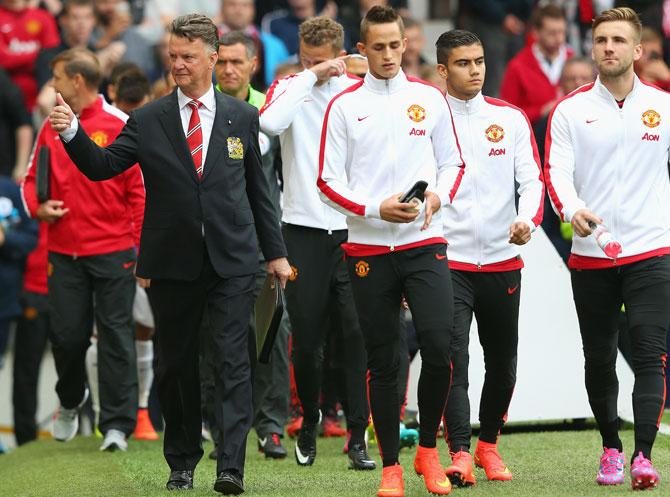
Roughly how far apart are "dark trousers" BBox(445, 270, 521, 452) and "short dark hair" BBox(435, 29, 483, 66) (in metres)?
1.20

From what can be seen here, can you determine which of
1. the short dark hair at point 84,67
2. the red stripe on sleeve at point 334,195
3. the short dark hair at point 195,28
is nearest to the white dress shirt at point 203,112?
the short dark hair at point 195,28

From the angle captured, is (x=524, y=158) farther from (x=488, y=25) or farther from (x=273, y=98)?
(x=488, y=25)

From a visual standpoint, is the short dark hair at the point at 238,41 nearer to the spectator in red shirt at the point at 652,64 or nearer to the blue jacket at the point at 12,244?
the blue jacket at the point at 12,244

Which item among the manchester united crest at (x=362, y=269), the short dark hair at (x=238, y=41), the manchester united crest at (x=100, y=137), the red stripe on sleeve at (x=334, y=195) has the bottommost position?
the manchester united crest at (x=362, y=269)

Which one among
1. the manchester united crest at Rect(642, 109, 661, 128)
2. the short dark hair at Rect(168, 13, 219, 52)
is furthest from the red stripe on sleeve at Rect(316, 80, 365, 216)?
the manchester united crest at Rect(642, 109, 661, 128)

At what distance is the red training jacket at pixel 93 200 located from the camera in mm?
9648

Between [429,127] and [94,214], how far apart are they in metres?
3.22

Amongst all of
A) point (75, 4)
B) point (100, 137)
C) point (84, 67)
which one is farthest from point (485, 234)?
point (75, 4)

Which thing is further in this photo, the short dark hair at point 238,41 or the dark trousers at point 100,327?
the dark trousers at point 100,327

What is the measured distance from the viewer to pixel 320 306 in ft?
28.4

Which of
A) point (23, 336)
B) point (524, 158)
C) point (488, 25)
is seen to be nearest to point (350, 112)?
point (524, 158)

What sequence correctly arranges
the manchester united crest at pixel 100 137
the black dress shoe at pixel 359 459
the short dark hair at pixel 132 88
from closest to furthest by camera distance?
the black dress shoe at pixel 359 459, the manchester united crest at pixel 100 137, the short dark hair at pixel 132 88

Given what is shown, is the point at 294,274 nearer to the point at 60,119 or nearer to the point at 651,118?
the point at 60,119

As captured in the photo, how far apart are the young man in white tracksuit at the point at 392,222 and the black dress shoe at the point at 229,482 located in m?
0.71
